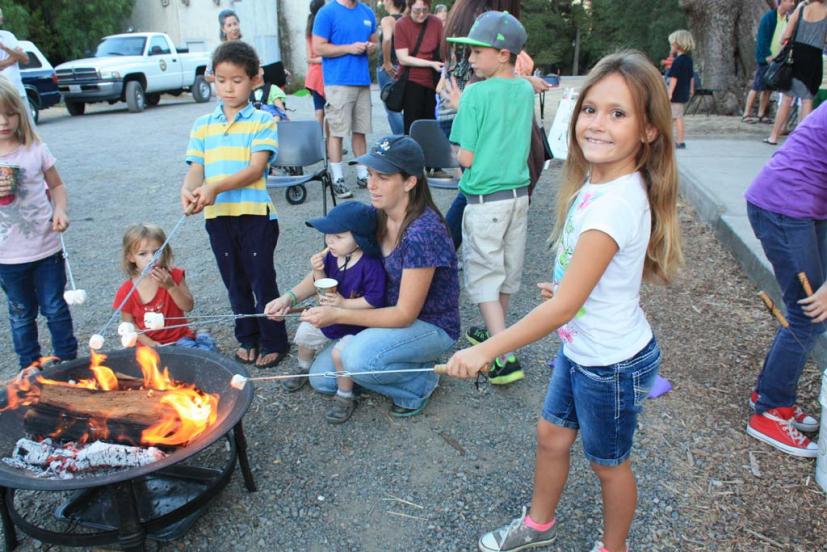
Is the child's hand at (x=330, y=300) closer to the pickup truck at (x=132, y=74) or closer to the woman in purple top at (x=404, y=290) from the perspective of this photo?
the woman in purple top at (x=404, y=290)

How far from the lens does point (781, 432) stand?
2.96 meters

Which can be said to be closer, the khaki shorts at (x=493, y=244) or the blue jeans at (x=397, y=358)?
the blue jeans at (x=397, y=358)

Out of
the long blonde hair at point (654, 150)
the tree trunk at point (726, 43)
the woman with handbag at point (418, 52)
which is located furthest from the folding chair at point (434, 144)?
the tree trunk at point (726, 43)

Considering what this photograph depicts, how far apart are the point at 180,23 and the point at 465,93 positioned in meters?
25.3

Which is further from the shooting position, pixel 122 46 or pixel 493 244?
pixel 122 46

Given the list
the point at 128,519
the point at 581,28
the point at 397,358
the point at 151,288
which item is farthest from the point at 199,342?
the point at 581,28

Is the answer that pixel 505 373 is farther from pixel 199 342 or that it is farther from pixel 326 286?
pixel 199 342

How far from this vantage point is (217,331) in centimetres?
424

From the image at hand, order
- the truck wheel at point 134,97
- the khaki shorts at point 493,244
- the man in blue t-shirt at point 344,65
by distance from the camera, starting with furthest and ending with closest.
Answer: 1. the truck wheel at point 134,97
2. the man in blue t-shirt at point 344,65
3. the khaki shorts at point 493,244

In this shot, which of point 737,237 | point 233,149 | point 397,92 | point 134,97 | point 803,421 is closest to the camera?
point 803,421

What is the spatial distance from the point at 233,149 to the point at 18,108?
1106 millimetres

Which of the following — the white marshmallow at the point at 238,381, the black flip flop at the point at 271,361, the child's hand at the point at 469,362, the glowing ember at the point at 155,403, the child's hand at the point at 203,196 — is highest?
the child's hand at the point at 203,196

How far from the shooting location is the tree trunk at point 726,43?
38.3 feet

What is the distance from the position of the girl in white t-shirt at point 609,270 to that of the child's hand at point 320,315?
1.06m
